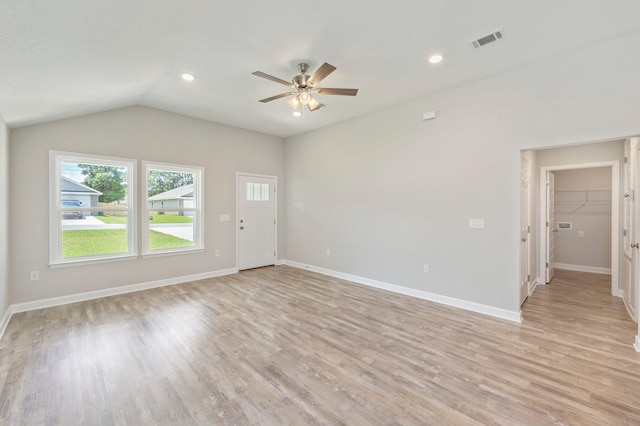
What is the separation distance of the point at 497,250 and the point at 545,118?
1.69 m

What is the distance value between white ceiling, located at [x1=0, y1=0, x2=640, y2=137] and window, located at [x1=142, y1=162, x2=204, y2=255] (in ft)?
4.81

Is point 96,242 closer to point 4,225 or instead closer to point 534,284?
Answer: point 4,225

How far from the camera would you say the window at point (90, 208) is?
156 inches

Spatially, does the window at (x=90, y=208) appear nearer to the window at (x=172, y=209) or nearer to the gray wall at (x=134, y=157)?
the gray wall at (x=134, y=157)

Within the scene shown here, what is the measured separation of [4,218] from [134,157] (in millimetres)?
1790

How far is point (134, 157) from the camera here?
15.0 feet

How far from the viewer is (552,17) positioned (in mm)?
2371

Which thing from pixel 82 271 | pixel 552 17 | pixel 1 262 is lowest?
pixel 82 271

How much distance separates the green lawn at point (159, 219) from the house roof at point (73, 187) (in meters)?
0.44

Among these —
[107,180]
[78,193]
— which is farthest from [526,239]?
[78,193]

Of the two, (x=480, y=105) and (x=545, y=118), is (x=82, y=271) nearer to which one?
(x=480, y=105)

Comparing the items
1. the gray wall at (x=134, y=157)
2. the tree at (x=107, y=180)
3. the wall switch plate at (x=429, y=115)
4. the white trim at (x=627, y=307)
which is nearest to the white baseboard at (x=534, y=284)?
the white trim at (x=627, y=307)

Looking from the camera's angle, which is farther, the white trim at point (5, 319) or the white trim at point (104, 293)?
the white trim at point (104, 293)

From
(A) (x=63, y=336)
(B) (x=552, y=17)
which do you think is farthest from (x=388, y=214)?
(A) (x=63, y=336)
